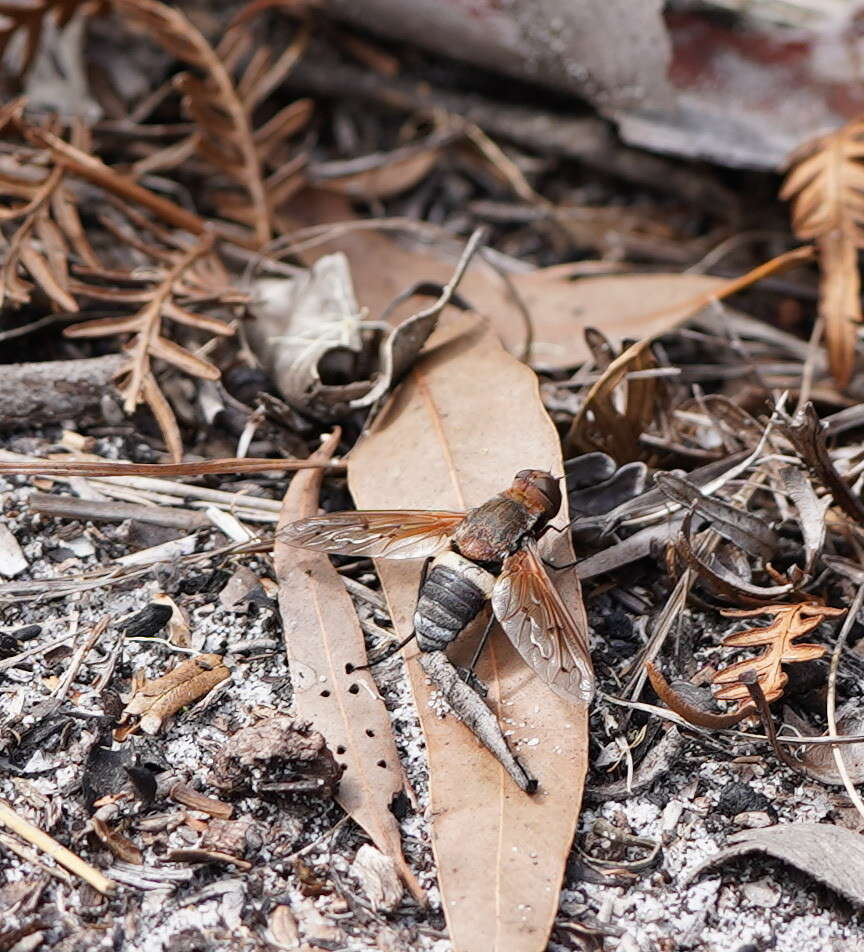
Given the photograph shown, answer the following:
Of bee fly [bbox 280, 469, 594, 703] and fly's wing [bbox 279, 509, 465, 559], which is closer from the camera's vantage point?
bee fly [bbox 280, 469, 594, 703]

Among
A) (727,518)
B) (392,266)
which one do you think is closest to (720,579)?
(727,518)

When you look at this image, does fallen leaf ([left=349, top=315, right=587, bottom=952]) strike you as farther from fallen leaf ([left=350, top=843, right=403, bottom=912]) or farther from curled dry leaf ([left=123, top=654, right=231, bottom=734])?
Answer: curled dry leaf ([left=123, top=654, right=231, bottom=734])

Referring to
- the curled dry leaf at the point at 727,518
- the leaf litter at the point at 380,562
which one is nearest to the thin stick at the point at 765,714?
the leaf litter at the point at 380,562

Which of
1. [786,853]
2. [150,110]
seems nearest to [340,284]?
[150,110]

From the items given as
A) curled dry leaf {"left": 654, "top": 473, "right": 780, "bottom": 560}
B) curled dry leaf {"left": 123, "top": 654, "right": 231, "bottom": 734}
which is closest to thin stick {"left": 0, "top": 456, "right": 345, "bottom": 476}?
curled dry leaf {"left": 123, "top": 654, "right": 231, "bottom": 734}

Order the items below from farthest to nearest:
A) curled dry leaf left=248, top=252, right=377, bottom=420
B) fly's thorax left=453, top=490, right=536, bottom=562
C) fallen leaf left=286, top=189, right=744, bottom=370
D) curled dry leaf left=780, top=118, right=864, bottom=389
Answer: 1. fallen leaf left=286, top=189, right=744, bottom=370
2. curled dry leaf left=780, top=118, right=864, bottom=389
3. curled dry leaf left=248, top=252, right=377, bottom=420
4. fly's thorax left=453, top=490, right=536, bottom=562

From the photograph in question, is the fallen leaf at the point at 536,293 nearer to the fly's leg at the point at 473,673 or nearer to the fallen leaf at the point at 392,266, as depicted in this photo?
the fallen leaf at the point at 392,266

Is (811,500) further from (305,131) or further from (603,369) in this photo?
(305,131)
